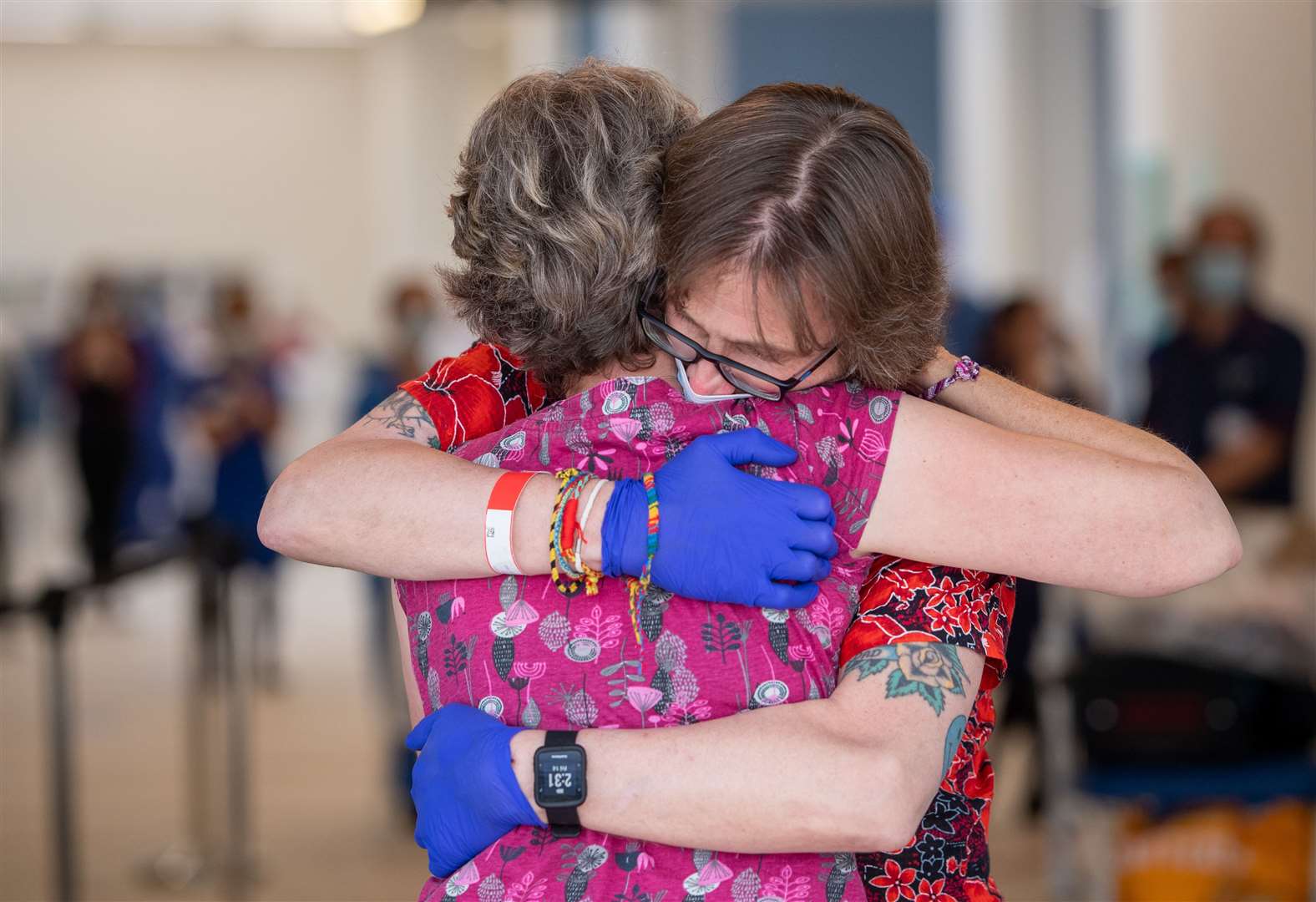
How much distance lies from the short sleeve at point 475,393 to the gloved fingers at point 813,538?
378 millimetres

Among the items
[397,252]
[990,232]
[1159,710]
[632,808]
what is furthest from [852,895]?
[397,252]

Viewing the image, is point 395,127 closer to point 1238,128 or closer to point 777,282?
point 1238,128

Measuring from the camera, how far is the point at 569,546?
40.8 inches

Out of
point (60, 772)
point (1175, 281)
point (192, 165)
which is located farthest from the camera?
point (192, 165)

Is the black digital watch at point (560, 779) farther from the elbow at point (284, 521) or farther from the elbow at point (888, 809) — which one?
the elbow at point (284, 521)

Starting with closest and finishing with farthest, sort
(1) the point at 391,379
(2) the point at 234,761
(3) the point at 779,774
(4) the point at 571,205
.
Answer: (3) the point at 779,774
(4) the point at 571,205
(2) the point at 234,761
(1) the point at 391,379

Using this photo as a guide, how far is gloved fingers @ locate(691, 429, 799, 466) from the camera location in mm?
1066

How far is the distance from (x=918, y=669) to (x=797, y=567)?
0.13 m

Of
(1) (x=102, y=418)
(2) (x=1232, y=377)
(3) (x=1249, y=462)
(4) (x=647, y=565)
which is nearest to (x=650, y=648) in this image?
(4) (x=647, y=565)

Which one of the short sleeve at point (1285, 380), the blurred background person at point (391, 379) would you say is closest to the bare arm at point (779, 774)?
the short sleeve at point (1285, 380)

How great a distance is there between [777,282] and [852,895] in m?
0.48

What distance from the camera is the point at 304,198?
1327 centimetres

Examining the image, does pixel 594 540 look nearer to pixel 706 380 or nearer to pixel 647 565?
pixel 647 565

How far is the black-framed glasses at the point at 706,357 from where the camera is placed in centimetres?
109
